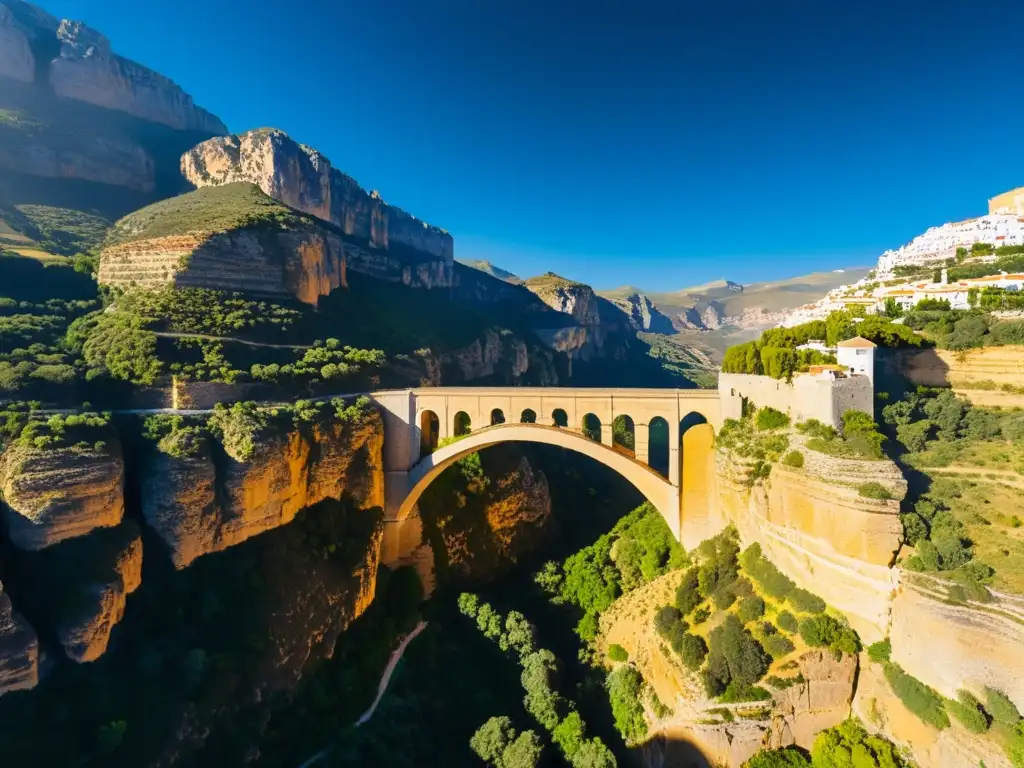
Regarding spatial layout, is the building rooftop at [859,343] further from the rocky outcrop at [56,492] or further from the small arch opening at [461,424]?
the rocky outcrop at [56,492]

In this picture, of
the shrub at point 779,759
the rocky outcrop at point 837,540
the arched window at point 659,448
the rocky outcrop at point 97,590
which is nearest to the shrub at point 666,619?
the rocky outcrop at point 837,540

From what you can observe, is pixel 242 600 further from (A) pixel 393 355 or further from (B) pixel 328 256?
(B) pixel 328 256

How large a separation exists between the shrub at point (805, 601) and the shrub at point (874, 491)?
317 cm

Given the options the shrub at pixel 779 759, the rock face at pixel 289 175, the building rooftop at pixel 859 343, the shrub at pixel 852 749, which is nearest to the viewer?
the shrub at pixel 852 749

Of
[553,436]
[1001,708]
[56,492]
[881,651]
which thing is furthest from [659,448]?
[56,492]

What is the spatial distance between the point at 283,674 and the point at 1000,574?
61.2 ft

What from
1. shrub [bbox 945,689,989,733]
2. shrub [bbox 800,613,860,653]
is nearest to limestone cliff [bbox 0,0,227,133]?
shrub [bbox 800,613,860,653]

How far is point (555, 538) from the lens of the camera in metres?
26.7

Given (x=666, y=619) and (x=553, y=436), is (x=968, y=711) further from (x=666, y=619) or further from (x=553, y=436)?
(x=553, y=436)

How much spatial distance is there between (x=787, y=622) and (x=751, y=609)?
3.33ft

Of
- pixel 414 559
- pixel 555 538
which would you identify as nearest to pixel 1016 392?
pixel 555 538

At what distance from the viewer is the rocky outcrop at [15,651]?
36.6 ft

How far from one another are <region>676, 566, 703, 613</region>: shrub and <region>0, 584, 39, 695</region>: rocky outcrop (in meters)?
17.2

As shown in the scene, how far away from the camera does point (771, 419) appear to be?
17.2 metres
